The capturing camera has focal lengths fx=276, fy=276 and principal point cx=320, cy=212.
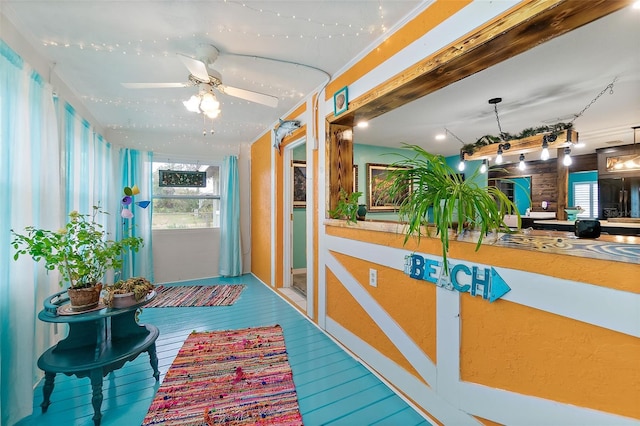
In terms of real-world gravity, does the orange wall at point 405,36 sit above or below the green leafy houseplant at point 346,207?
above

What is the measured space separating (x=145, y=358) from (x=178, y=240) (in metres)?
2.58

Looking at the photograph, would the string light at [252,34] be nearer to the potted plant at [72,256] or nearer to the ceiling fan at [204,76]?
the ceiling fan at [204,76]

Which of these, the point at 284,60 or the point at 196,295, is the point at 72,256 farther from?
the point at 196,295

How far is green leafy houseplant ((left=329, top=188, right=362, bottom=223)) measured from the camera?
2.29 m

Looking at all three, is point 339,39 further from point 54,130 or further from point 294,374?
point 294,374

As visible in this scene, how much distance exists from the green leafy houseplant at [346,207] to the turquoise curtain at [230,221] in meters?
2.78

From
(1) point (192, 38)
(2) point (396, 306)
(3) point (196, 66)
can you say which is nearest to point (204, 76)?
(3) point (196, 66)

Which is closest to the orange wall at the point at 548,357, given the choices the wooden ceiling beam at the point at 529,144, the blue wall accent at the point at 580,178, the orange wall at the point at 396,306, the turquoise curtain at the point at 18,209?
the orange wall at the point at 396,306

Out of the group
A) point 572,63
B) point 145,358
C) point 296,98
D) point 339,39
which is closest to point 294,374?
point 145,358

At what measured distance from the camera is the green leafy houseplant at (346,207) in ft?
7.52

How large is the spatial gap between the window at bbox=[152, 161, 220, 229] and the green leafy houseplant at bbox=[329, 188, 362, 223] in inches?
122

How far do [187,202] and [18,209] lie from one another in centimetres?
315

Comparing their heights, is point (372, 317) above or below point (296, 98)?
below

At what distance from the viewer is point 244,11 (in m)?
1.70
